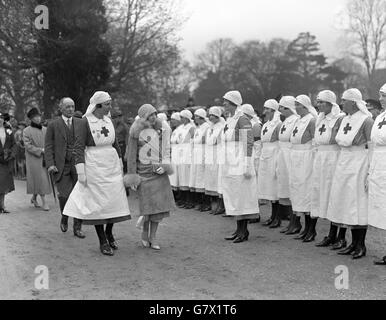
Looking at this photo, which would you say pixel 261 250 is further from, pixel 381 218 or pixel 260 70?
pixel 260 70

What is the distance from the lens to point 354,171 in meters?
7.30

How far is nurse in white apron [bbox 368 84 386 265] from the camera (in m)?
6.77

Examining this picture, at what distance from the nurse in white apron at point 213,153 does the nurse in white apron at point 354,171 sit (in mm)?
4062

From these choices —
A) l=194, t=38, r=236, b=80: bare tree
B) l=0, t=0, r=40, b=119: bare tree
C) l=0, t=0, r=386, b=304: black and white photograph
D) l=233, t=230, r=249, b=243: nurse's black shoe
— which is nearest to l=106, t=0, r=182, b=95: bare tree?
l=0, t=0, r=40, b=119: bare tree

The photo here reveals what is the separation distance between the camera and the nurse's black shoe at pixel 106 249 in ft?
24.6

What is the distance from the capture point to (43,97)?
26906mm

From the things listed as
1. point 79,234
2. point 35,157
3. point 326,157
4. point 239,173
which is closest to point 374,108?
point 326,157

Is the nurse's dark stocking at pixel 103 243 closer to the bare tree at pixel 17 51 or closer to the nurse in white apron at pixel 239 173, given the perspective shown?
the nurse in white apron at pixel 239 173

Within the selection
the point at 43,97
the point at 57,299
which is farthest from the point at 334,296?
the point at 43,97

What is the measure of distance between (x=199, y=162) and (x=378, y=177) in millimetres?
5753

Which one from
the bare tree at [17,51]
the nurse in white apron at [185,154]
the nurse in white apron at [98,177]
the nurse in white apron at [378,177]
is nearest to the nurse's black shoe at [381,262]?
the nurse in white apron at [378,177]

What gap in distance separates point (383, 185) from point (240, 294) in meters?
2.44

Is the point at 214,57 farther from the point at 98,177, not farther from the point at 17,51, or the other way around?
the point at 98,177

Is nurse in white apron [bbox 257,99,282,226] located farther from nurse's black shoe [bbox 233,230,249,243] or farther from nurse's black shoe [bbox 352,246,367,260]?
nurse's black shoe [bbox 352,246,367,260]
